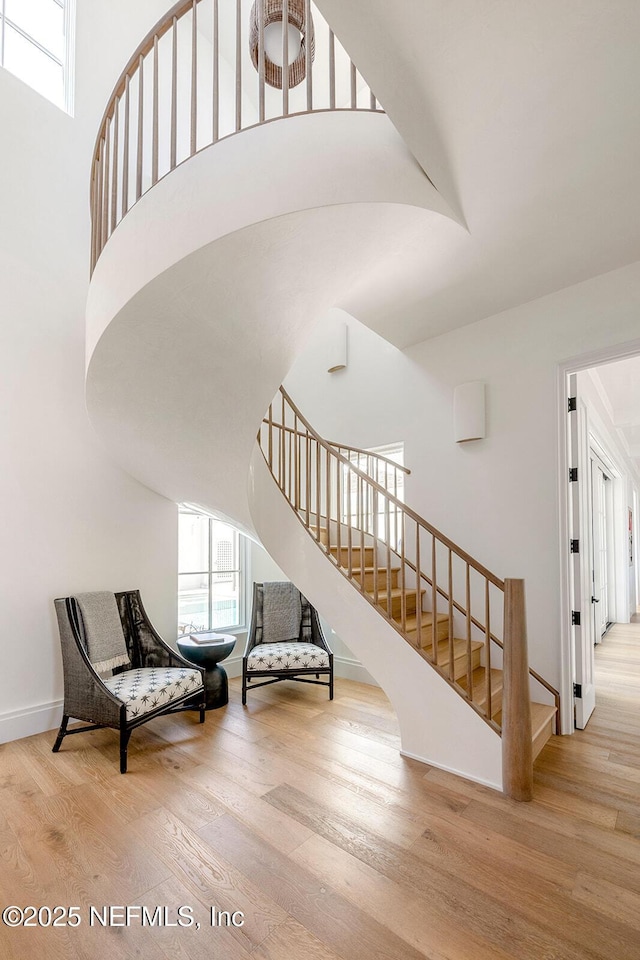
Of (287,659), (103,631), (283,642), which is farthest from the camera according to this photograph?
(283,642)

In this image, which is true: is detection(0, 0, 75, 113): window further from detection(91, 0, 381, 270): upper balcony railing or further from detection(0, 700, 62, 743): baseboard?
detection(0, 700, 62, 743): baseboard

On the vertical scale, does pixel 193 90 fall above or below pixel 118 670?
above

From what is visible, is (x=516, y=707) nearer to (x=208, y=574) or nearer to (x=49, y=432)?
(x=208, y=574)

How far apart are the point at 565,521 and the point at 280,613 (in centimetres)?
245

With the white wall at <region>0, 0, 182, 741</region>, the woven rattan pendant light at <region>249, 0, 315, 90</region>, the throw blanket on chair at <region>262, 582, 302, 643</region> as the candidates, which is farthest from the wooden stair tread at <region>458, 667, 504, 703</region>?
the woven rattan pendant light at <region>249, 0, 315, 90</region>

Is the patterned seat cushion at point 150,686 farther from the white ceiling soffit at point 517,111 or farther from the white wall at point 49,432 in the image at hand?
the white ceiling soffit at point 517,111

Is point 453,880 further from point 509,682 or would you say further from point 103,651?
point 103,651

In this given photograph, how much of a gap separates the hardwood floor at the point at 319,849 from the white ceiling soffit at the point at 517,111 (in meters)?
2.88

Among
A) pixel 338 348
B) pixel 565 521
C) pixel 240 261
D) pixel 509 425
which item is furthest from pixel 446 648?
pixel 338 348

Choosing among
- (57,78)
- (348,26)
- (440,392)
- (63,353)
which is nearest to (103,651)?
(63,353)

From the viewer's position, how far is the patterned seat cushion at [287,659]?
367 cm

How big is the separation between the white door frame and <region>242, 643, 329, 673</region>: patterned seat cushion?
171 cm

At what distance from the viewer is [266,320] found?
2221 mm

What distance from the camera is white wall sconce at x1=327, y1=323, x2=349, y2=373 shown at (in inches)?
186
